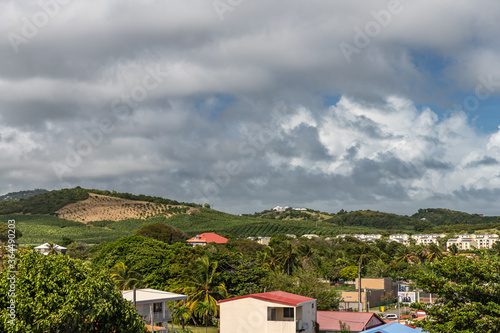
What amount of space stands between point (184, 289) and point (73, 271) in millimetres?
Answer: 34114

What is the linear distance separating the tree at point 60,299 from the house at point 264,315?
16419 mm

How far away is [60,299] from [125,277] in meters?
41.3

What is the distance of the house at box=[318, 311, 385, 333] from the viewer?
44781 mm

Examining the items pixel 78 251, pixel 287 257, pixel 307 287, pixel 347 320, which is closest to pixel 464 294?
pixel 347 320

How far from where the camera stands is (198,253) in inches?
2810

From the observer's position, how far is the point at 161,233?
11919 centimetres

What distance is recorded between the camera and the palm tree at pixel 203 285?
185 ft

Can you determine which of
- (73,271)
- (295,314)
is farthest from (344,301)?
(73,271)

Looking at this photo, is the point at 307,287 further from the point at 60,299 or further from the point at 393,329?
the point at 60,299

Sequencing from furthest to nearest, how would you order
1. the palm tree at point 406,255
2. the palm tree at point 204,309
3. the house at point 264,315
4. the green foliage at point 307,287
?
the palm tree at point 406,255, the green foliage at point 307,287, the palm tree at point 204,309, the house at point 264,315

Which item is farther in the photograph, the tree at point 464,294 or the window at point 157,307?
the window at point 157,307

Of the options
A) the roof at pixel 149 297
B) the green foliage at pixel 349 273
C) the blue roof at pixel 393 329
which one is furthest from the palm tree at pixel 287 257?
the blue roof at pixel 393 329

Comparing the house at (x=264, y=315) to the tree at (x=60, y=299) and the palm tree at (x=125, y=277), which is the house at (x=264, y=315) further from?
the palm tree at (x=125, y=277)

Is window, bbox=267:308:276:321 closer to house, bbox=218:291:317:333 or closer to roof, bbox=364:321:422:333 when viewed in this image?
house, bbox=218:291:317:333
